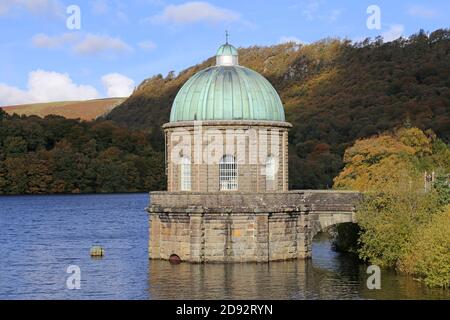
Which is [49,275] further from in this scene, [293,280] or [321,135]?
[321,135]

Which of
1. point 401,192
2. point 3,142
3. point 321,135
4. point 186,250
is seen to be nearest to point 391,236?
point 401,192

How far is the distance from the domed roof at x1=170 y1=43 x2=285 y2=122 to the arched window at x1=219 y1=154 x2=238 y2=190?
7.18 feet

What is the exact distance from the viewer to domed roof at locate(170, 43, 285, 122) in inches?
1866

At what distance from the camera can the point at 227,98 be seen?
156 ft

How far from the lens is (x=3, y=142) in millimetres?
147125

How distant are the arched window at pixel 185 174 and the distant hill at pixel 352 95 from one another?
156ft

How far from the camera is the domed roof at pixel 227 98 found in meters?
47.4

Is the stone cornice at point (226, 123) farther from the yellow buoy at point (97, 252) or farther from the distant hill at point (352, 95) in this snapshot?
the distant hill at point (352, 95)
